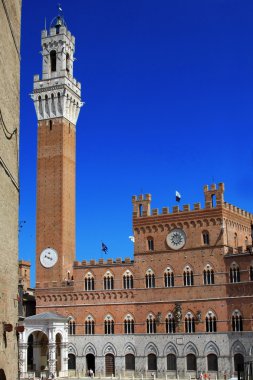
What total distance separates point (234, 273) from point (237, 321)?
3.97 metres

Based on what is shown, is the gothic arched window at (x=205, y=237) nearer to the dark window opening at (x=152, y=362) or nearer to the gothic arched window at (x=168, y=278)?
the gothic arched window at (x=168, y=278)

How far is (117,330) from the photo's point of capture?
2264 inches

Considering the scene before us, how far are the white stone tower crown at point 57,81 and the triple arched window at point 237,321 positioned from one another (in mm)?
25644

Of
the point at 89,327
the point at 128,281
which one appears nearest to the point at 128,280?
the point at 128,281

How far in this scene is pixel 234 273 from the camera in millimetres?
53094

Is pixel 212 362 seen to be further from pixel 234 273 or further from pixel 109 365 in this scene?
pixel 109 365

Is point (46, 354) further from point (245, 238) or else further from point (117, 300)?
point (245, 238)

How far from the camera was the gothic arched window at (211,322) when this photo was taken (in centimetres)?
→ 5338

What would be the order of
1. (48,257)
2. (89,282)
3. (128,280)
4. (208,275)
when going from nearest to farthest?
(208,275)
(128,280)
(89,282)
(48,257)

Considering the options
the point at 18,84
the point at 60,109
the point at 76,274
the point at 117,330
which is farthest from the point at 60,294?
the point at 18,84

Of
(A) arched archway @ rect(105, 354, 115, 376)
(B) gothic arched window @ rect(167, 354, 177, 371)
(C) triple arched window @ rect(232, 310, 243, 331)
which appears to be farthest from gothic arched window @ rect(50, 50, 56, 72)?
(B) gothic arched window @ rect(167, 354, 177, 371)

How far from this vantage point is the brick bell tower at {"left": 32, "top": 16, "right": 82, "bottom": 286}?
60.7 metres

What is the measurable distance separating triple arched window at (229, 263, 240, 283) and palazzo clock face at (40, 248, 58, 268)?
55.9 feet

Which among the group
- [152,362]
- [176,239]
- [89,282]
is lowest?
[152,362]
